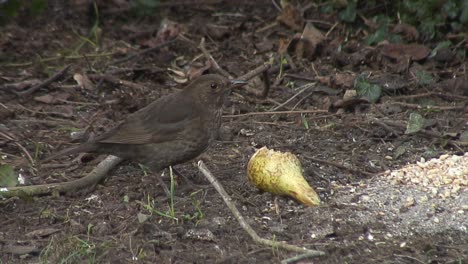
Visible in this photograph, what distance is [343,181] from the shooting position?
6078 millimetres

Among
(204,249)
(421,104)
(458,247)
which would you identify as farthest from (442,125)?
(204,249)

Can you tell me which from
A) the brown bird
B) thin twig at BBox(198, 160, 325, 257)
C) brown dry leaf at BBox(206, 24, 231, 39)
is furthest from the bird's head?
brown dry leaf at BBox(206, 24, 231, 39)

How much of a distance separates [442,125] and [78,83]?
3.01 metres

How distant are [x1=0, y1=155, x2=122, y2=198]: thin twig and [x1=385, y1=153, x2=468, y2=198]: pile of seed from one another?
1802mm

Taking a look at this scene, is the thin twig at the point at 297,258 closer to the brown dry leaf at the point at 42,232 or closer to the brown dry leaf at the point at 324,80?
the brown dry leaf at the point at 42,232

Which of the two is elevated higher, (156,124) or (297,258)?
(297,258)

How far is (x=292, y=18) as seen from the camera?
913 centimetres

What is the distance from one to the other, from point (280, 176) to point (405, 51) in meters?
2.91

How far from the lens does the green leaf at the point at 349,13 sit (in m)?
8.84

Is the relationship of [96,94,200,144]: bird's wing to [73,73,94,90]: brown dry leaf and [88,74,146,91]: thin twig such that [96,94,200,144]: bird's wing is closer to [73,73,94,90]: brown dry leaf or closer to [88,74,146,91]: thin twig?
[88,74,146,91]: thin twig

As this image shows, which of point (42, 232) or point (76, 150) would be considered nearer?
point (42, 232)

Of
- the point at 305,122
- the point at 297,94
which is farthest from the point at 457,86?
the point at 305,122

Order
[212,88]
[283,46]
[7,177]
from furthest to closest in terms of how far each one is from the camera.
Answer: [283,46]
[212,88]
[7,177]

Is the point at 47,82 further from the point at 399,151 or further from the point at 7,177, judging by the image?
the point at 399,151
